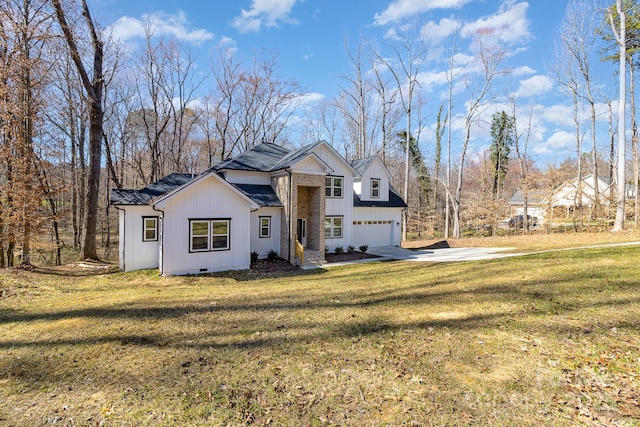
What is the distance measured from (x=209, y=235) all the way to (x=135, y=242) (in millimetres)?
3347

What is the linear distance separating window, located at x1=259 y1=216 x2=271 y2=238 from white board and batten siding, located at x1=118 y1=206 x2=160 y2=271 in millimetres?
4739

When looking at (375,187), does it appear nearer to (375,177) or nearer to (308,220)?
(375,177)

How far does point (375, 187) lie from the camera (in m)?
21.1

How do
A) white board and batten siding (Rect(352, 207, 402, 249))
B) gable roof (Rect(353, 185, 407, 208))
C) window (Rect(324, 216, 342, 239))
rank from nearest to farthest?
window (Rect(324, 216, 342, 239)) → gable roof (Rect(353, 185, 407, 208)) → white board and batten siding (Rect(352, 207, 402, 249))

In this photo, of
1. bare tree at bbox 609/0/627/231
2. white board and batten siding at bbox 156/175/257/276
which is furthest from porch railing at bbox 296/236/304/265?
bare tree at bbox 609/0/627/231

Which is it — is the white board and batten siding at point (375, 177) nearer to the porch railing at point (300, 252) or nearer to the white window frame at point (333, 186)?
the white window frame at point (333, 186)

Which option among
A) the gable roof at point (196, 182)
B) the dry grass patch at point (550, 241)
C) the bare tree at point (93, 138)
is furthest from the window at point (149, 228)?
the dry grass patch at point (550, 241)

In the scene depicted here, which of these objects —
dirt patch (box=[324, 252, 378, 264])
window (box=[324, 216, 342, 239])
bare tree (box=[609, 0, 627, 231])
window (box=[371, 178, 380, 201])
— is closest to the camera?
dirt patch (box=[324, 252, 378, 264])

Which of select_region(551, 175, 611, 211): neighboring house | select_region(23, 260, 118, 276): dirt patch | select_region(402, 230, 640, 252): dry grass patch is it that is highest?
select_region(551, 175, 611, 211): neighboring house

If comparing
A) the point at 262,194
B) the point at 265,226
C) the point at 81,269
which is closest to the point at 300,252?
the point at 265,226

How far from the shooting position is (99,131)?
15.4m

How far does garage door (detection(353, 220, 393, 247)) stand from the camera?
2021cm

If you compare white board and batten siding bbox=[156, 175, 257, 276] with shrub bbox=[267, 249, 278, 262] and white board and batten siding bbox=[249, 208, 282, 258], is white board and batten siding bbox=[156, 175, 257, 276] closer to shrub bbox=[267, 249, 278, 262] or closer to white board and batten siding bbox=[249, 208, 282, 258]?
white board and batten siding bbox=[249, 208, 282, 258]

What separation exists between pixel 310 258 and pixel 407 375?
40.0ft
